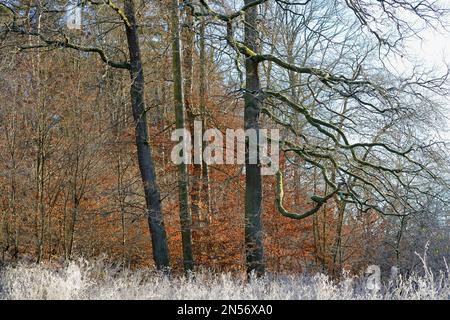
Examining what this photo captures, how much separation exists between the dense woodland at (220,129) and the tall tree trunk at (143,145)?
3 cm

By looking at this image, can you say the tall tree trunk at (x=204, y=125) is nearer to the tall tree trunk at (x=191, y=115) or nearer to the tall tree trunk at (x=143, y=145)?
the tall tree trunk at (x=191, y=115)

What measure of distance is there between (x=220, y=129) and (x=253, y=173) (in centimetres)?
246

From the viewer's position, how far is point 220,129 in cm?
1253

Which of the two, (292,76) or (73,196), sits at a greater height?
(292,76)

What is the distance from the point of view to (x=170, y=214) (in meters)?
12.8

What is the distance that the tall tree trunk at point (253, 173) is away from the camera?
9914mm

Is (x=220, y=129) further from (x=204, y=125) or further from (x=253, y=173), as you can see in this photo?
(x=253, y=173)

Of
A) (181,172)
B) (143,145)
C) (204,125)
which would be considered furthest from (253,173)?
(204,125)

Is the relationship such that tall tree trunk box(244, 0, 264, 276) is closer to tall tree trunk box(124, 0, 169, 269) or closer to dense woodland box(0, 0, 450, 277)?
dense woodland box(0, 0, 450, 277)

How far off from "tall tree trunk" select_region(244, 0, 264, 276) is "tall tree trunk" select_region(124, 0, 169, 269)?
208cm

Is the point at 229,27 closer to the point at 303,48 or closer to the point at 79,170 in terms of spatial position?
the point at 79,170

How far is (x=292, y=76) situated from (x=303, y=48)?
1.64 meters
